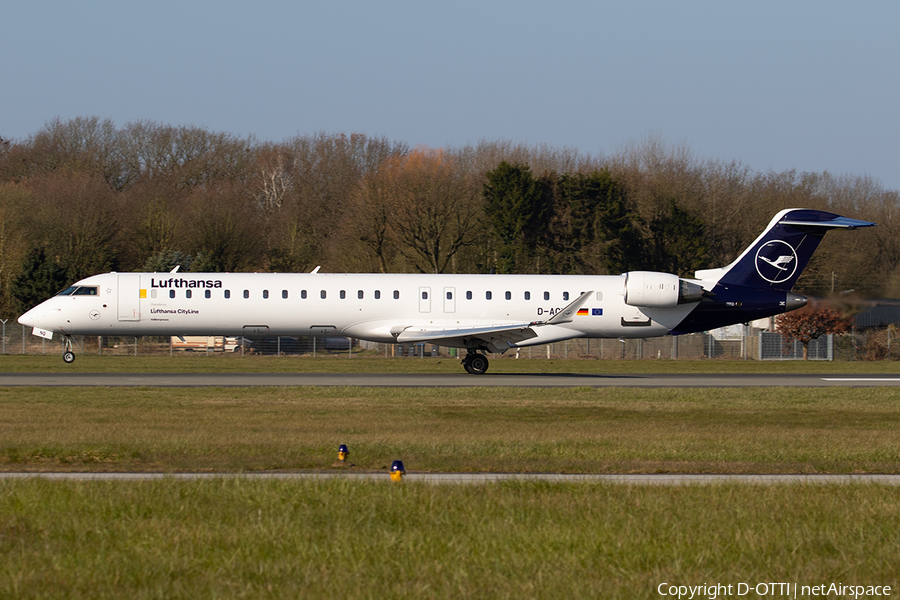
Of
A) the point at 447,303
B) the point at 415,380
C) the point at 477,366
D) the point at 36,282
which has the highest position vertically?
the point at 36,282

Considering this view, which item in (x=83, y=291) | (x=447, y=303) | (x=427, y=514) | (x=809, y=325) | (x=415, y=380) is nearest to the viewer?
(x=427, y=514)

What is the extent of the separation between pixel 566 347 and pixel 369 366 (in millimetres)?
17779

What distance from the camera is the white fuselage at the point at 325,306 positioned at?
32156 millimetres

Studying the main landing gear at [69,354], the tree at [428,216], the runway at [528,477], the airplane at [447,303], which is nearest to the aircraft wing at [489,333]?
the airplane at [447,303]

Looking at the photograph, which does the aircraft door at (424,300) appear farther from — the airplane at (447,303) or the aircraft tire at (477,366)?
the aircraft tire at (477,366)

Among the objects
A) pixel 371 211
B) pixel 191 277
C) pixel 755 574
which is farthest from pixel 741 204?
pixel 755 574

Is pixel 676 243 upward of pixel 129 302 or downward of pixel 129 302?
upward

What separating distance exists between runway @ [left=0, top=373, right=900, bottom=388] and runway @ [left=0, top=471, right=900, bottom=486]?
15.4m

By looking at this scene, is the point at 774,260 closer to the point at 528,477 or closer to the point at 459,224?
the point at 528,477

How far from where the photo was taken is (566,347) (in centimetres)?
5409

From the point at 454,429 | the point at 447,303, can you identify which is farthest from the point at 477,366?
the point at 454,429

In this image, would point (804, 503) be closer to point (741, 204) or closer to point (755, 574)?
point (755, 574)

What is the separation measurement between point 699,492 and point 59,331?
27.6 meters

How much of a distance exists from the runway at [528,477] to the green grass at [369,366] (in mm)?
23451
